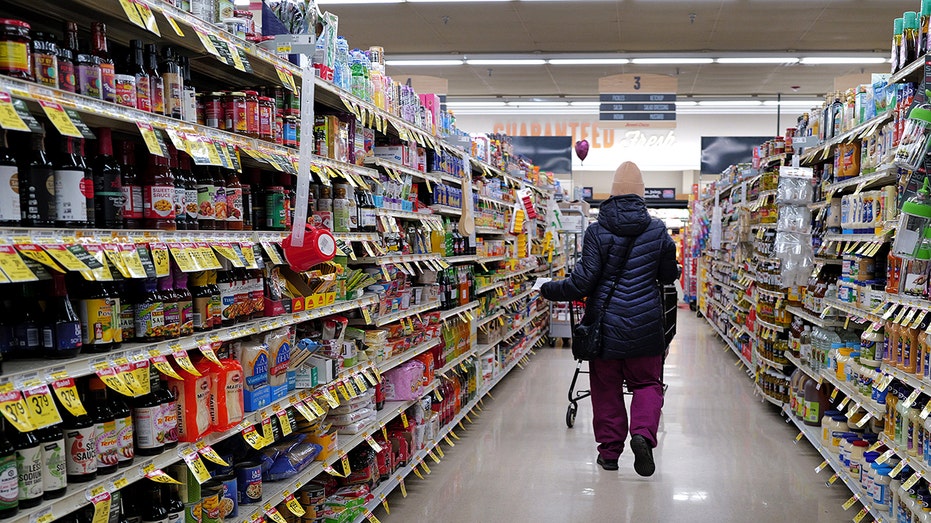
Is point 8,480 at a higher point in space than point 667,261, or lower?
lower

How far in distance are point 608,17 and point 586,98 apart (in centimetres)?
649

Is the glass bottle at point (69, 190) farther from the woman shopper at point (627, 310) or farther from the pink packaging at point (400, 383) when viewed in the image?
the woman shopper at point (627, 310)

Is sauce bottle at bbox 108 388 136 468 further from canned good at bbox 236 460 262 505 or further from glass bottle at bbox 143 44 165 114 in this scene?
glass bottle at bbox 143 44 165 114

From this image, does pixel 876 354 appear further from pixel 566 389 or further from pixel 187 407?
pixel 566 389

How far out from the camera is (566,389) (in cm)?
777

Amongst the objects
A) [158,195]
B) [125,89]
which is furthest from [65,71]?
[158,195]

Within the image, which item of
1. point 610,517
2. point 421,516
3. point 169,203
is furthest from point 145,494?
point 610,517

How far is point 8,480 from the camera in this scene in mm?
1679

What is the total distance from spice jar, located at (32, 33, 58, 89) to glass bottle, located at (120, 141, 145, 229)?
0.33m

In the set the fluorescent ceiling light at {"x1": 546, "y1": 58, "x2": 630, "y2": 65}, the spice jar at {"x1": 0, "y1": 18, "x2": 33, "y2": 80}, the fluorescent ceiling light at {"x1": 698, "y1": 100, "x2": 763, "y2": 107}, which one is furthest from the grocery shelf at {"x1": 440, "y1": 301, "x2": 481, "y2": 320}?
the fluorescent ceiling light at {"x1": 698, "y1": 100, "x2": 763, "y2": 107}

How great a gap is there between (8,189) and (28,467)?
0.64 meters

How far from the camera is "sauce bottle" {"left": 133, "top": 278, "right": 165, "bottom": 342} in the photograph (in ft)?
6.97

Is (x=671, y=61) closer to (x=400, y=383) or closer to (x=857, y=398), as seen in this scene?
(x=857, y=398)

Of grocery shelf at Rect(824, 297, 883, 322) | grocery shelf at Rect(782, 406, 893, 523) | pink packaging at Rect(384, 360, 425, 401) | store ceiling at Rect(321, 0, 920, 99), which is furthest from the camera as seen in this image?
store ceiling at Rect(321, 0, 920, 99)
